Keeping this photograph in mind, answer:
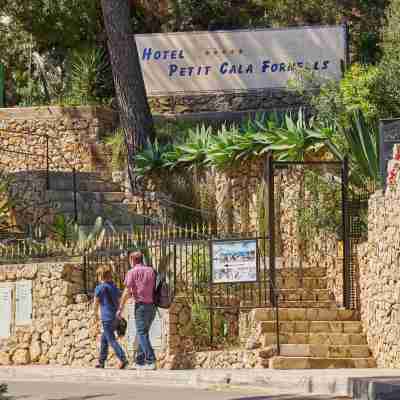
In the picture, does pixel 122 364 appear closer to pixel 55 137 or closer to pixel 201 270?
pixel 201 270

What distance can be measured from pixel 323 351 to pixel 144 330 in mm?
2850

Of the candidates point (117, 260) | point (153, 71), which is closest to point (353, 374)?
point (117, 260)

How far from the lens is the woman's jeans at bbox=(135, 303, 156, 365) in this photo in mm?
21812

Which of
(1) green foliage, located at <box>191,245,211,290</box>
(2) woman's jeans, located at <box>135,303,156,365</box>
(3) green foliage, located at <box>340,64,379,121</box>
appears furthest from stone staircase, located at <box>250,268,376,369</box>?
(3) green foliage, located at <box>340,64,379,121</box>

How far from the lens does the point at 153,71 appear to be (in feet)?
117

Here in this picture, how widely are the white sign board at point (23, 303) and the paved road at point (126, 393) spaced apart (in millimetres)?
4956

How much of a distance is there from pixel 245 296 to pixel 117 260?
250 cm

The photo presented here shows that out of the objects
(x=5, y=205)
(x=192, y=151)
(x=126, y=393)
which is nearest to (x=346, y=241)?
(x=126, y=393)

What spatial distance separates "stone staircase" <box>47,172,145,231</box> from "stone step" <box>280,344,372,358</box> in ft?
27.1

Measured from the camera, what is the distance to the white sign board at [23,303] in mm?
25109

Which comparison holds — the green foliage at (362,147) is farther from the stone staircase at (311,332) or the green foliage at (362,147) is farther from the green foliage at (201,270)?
the green foliage at (201,270)

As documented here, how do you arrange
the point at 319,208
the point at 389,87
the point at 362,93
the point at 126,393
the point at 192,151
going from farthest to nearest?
the point at 192,151 < the point at 389,87 < the point at 362,93 < the point at 319,208 < the point at 126,393

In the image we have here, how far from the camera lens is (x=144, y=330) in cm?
2192

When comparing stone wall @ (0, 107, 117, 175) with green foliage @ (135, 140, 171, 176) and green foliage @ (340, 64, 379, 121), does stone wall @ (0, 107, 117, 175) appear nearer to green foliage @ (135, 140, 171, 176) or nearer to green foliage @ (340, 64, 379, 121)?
green foliage @ (135, 140, 171, 176)
